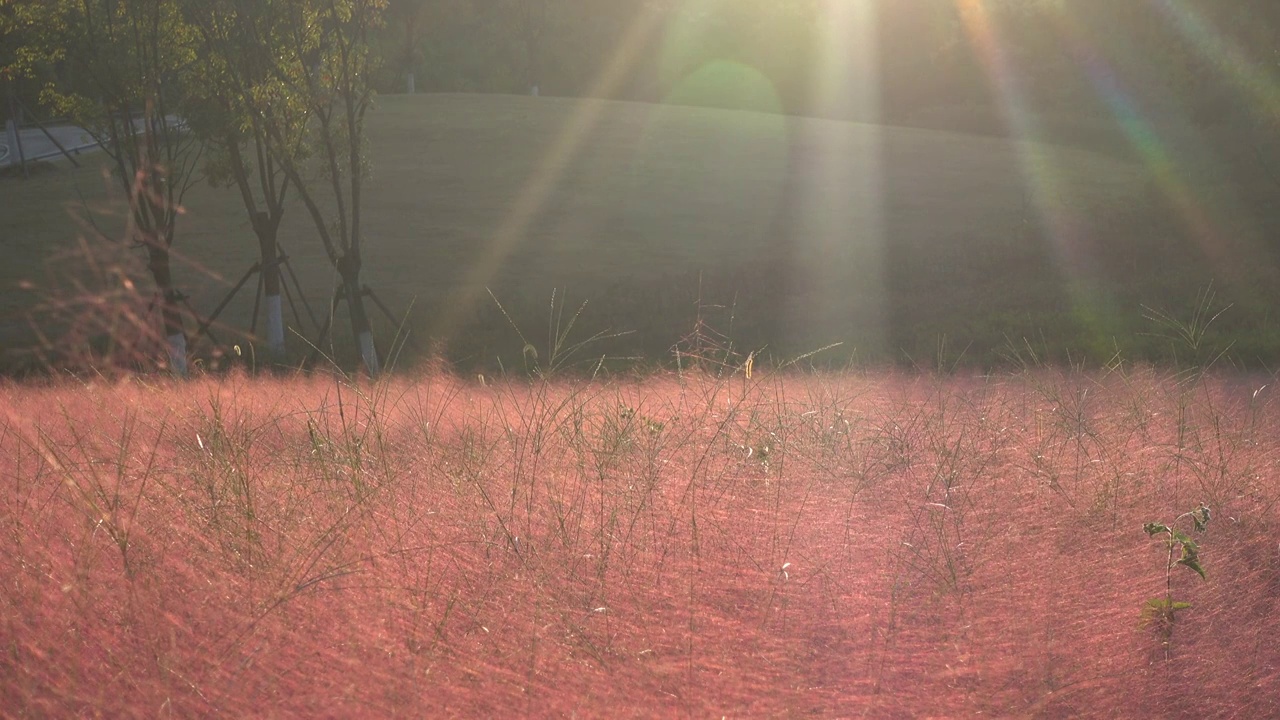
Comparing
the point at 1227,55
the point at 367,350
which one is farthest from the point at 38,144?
the point at 1227,55

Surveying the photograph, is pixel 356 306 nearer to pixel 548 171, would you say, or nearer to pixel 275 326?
pixel 275 326

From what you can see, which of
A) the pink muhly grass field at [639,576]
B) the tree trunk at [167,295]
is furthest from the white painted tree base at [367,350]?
the pink muhly grass field at [639,576]

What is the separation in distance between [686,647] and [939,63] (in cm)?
5336

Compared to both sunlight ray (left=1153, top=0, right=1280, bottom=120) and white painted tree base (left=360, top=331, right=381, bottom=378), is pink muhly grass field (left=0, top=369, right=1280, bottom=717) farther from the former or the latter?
sunlight ray (left=1153, top=0, right=1280, bottom=120)

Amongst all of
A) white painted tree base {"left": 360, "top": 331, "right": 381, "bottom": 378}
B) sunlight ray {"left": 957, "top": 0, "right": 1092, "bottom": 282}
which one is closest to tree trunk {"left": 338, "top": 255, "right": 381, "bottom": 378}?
white painted tree base {"left": 360, "top": 331, "right": 381, "bottom": 378}

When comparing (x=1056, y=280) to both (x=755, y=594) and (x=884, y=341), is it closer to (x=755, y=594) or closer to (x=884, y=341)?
(x=884, y=341)

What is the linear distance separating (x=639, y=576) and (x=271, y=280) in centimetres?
1623

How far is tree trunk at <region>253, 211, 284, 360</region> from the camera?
766 inches

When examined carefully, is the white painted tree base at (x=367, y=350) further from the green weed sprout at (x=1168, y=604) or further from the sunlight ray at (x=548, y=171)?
the green weed sprout at (x=1168, y=604)

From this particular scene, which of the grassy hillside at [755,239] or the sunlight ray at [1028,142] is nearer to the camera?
the grassy hillside at [755,239]

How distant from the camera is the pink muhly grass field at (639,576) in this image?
12.5 feet

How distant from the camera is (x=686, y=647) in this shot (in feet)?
13.6

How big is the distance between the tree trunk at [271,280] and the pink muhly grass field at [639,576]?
502 inches

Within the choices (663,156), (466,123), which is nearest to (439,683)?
(663,156)
